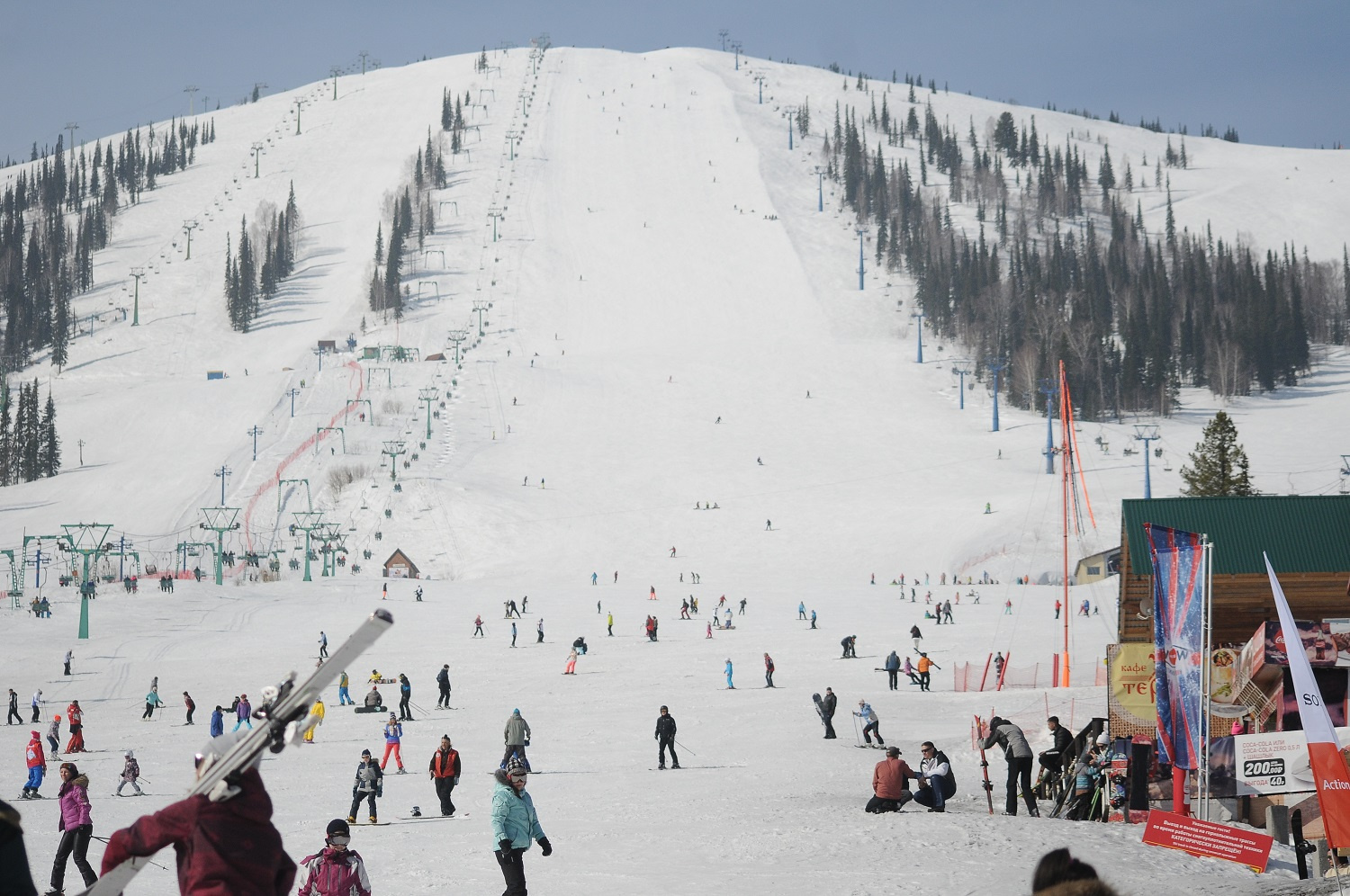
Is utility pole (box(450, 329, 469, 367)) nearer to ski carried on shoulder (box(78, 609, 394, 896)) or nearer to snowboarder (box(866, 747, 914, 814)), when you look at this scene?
snowboarder (box(866, 747, 914, 814))

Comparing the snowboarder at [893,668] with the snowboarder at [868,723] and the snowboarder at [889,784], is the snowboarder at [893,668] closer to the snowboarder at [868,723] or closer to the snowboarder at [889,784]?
the snowboarder at [868,723]

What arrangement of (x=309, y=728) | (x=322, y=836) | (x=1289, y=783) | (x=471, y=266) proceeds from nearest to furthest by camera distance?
(x=309, y=728) < (x=1289, y=783) < (x=322, y=836) < (x=471, y=266)

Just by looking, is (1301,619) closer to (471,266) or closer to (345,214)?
(471,266)

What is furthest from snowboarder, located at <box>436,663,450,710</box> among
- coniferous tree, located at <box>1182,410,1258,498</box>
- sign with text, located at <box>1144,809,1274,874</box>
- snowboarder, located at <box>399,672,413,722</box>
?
coniferous tree, located at <box>1182,410,1258,498</box>

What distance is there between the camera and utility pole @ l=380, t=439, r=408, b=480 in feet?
215

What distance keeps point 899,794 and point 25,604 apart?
38644 millimetres

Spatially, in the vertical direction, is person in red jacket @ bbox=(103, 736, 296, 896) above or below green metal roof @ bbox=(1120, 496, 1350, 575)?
below

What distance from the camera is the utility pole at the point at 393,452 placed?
6562cm

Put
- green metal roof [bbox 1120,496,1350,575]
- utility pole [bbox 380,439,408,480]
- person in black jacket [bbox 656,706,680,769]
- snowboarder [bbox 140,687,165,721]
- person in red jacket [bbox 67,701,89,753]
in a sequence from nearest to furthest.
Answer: green metal roof [bbox 1120,496,1350,575]
person in black jacket [bbox 656,706,680,769]
person in red jacket [bbox 67,701,89,753]
snowboarder [bbox 140,687,165,721]
utility pole [bbox 380,439,408,480]

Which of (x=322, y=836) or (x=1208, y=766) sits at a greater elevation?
(x=1208, y=766)

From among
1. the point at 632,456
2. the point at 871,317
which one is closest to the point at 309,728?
the point at 632,456

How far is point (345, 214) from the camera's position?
14075cm

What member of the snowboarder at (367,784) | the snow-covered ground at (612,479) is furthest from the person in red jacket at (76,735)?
the snowboarder at (367,784)

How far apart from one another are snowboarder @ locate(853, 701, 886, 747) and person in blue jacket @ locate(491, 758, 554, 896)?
11.7 meters
